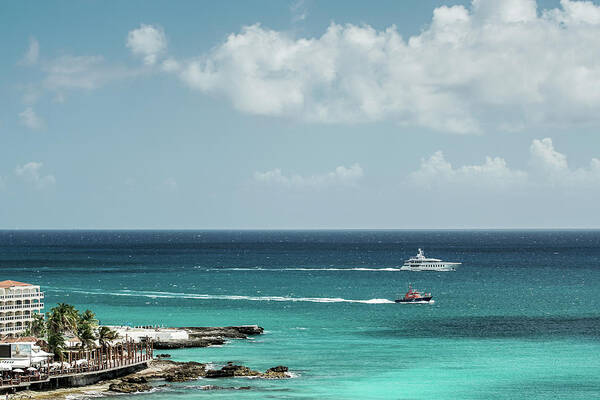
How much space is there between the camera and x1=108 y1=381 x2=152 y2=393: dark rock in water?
78306 millimetres

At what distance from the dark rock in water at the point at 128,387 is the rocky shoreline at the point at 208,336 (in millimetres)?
21796

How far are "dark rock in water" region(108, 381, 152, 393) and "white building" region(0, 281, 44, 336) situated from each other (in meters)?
23.4

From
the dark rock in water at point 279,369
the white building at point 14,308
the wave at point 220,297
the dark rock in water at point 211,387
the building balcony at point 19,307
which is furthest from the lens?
the wave at point 220,297

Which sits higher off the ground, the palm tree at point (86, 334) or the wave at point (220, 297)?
the palm tree at point (86, 334)

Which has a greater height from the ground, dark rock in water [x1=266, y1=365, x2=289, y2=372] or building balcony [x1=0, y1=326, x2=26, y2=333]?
building balcony [x1=0, y1=326, x2=26, y2=333]

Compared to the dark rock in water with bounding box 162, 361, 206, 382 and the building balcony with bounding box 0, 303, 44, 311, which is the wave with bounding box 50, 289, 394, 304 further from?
the dark rock in water with bounding box 162, 361, 206, 382

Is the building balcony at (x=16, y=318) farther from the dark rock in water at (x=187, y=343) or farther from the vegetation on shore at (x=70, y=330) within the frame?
the dark rock in water at (x=187, y=343)

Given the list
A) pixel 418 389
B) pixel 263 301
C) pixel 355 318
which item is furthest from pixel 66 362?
pixel 263 301

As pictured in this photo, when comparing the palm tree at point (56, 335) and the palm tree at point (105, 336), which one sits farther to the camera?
the palm tree at point (105, 336)

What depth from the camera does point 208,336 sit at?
11050cm

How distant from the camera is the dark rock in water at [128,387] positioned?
7831 centimetres

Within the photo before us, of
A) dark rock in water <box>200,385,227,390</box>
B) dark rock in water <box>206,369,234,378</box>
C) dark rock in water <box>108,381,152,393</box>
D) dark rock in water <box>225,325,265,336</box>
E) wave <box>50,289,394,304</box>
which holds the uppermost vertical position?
wave <box>50,289,394,304</box>

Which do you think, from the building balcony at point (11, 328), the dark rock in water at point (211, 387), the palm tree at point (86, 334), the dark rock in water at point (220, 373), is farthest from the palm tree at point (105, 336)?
the building balcony at point (11, 328)

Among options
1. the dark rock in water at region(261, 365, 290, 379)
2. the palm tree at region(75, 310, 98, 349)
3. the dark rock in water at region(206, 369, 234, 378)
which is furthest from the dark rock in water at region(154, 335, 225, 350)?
the dark rock in water at region(261, 365, 290, 379)
